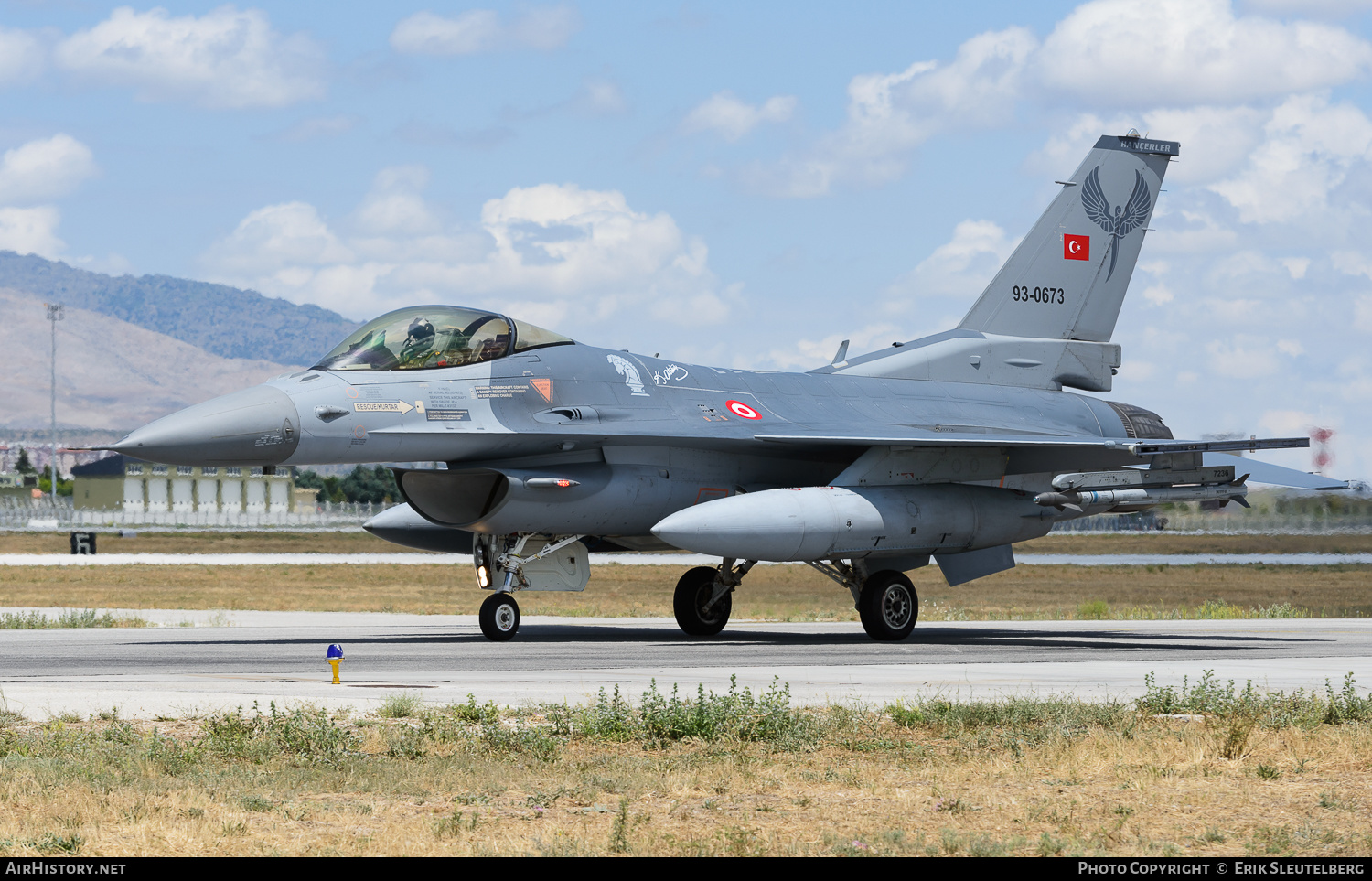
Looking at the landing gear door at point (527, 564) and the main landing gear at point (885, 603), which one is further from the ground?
the landing gear door at point (527, 564)

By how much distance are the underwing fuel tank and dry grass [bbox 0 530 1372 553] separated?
23168 mm

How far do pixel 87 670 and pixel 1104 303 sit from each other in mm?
16481

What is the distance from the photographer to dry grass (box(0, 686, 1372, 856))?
21.4 ft

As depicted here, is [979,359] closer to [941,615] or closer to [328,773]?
[941,615]

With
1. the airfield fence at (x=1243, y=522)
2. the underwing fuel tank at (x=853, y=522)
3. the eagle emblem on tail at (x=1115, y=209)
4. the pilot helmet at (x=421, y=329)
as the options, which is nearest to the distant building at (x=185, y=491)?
the airfield fence at (x=1243, y=522)

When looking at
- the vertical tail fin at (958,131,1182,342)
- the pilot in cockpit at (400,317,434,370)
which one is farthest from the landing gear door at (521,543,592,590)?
the vertical tail fin at (958,131,1182,342)

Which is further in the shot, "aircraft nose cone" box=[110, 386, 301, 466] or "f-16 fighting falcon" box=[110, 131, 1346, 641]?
"f-16 fighting falcon" box=[110, 131, 1346, 641]

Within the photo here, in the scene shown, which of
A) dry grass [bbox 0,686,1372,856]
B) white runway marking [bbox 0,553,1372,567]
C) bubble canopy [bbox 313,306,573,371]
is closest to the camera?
dry grass [bbox 0,686,1372,856]

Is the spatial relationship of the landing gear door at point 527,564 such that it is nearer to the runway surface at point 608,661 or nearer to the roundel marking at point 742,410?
A: the runway surface at point 608,661

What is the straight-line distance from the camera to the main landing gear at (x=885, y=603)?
782 inches

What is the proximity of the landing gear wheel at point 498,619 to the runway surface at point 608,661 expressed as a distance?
1.18ft

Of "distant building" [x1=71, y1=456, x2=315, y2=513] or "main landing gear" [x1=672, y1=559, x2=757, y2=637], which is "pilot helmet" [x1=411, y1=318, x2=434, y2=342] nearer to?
"main landing gear" [x1=672, y1=559, x2=757, y2=637]

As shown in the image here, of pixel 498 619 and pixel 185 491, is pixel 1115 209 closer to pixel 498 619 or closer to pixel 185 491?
pixel 498 619

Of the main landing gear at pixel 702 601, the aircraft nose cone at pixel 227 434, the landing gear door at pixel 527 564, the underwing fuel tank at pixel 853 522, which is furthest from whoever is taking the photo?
the main landing gear at pixel 702 601
